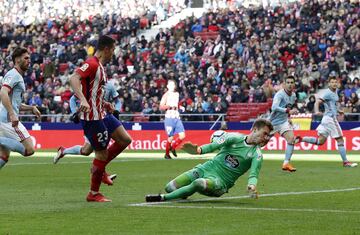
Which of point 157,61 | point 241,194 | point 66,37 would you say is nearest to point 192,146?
point 241,194

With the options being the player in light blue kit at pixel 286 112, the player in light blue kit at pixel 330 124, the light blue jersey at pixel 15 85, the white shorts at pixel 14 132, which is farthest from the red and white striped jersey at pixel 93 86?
the player in light blue kit at pixel 330 124

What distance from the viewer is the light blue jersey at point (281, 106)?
24.0 m

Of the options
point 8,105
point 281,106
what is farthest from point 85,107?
point 281,106

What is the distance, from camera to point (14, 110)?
16.9m

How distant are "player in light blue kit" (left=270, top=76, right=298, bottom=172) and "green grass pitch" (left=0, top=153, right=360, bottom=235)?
2.01m

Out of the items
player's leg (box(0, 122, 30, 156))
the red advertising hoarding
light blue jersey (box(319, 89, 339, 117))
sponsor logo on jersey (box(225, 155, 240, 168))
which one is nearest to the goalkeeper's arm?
sponsor logo on jersey (box(225, 155, 240, 168))

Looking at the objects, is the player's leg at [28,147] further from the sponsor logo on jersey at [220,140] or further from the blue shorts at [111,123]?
the sponsor logo on jersey at [220,140]

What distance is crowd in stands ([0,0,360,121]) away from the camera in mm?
40844

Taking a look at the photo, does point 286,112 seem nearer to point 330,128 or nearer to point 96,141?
point 330,128

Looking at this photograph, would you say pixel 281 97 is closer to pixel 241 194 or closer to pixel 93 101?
pixel 241 194

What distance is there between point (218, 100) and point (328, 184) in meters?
23.4

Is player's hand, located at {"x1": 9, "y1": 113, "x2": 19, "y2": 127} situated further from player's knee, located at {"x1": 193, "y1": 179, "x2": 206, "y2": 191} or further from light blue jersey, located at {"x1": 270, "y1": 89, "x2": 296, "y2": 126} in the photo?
light blue jersey, located at {"x1": 270, "y1": 89, "x2": 296, "y2": 126}

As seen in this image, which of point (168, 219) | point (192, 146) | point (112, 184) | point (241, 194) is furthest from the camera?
point (112, 184)

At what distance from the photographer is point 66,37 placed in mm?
54219
